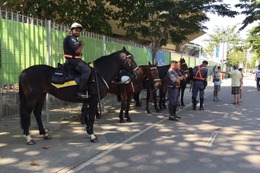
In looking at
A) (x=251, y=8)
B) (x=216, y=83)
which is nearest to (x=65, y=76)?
(x=216, y=83)

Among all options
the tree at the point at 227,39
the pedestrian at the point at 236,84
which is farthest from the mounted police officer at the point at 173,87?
the tree at the point at 227,39

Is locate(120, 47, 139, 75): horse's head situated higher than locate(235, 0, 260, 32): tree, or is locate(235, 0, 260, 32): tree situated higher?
locate(235, 0, 260, 32): tree

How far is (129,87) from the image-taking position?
1071cm

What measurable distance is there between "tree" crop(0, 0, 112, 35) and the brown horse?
4.14 m

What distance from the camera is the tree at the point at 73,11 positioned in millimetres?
13320

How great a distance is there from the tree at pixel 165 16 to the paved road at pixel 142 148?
581 centimetres

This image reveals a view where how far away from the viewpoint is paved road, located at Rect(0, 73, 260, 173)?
5.86 metres

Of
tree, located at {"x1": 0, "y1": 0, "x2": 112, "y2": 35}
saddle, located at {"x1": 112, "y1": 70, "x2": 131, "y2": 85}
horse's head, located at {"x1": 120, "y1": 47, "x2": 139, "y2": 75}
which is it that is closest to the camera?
horse's head, located at {"x1": 120, "y1": 47, "x2": 139, "y2": 75}

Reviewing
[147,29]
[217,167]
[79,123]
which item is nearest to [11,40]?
[79,123]

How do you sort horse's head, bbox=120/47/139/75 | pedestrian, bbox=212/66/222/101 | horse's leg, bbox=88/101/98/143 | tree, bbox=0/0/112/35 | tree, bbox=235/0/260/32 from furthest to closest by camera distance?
tree, bbox=235/0/260/32 → pedestrian, bbox=212/66/222/101 → tree, bbox=0/0/112/35 → horse's head, bbox=120/47/139/75 → horse's leg, bbox=88/101/98/143

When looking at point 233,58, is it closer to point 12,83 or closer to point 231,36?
point 231,36

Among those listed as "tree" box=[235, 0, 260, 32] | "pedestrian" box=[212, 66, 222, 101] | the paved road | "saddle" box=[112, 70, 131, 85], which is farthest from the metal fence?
"tree" box=[235, 0, 260, 32]

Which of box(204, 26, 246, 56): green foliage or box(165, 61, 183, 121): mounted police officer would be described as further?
box(204, 26, 246, 56): green foliage

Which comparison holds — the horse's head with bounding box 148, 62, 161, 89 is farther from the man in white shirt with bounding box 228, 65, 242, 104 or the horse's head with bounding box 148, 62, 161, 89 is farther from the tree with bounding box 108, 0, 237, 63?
the man in white shirt with bounding box 228, 65, 242, 104
